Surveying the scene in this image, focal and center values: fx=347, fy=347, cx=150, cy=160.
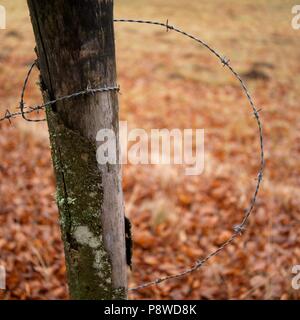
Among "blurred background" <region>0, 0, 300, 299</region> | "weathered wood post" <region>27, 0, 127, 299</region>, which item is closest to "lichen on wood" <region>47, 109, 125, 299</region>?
"weathered wood post" <region>27, 0, 127, 299</region>

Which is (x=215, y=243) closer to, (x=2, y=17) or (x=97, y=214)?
(x=97, y=214)

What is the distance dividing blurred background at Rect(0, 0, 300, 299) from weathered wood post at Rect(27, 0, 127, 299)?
1.33 ft

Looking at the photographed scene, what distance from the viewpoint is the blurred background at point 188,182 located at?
386 centimetres

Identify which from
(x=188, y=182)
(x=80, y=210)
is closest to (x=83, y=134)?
(x=80, y=210)

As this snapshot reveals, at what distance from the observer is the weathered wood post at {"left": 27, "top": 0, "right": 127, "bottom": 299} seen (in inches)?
57.8

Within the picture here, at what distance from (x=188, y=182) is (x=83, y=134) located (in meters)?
3.76

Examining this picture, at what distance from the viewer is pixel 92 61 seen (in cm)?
154

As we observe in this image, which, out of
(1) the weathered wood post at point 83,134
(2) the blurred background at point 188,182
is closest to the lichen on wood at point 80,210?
(1) the weathered wood post at point 83,134

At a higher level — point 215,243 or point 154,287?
point 215,243

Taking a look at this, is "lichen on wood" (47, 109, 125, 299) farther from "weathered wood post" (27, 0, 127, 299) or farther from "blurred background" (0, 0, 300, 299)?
"blurred background" (0, 0, 300, 299)

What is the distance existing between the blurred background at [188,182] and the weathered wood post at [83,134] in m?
0.41
